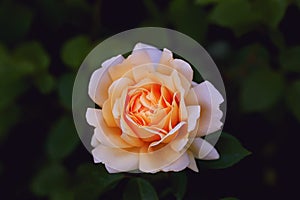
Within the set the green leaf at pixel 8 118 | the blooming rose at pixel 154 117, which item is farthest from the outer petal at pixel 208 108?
the green leaf at pixel 8 118

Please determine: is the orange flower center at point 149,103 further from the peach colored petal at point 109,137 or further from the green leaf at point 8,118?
the green leaf at point 8,118

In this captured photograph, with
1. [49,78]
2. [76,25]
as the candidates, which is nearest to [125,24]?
[76,25]

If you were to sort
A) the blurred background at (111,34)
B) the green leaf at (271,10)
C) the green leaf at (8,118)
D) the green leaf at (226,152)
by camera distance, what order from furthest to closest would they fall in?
the green leaf at (8,118) → the blurred background at (111,34) → the green leaf at (271,10) → the green leaf at (226,152)

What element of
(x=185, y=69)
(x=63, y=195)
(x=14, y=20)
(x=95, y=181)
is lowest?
(x=63, y=195)

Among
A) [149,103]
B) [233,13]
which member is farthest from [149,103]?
[233,13]

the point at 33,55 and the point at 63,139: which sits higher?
the point at 33,55

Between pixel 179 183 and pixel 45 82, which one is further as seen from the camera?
pixel 45 82

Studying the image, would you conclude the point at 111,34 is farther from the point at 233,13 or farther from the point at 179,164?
the point at 179,164
